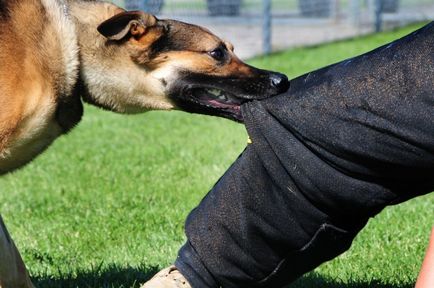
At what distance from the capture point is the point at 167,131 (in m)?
8.49

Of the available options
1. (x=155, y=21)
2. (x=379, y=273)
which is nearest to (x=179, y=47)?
(x=155, y=21)

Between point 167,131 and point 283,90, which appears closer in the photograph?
point 283,90

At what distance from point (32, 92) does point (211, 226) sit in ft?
3.25

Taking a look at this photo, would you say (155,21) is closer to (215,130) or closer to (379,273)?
(379,273)

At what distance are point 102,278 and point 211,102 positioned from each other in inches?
40.2

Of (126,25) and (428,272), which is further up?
(126,25)

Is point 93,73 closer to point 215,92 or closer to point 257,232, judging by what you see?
point 215,92

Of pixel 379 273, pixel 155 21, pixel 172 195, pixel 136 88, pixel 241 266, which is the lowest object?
pixel 172 195

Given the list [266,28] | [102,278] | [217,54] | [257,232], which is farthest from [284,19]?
[257,232]

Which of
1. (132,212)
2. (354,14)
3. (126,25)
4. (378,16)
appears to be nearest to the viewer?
(126,25)

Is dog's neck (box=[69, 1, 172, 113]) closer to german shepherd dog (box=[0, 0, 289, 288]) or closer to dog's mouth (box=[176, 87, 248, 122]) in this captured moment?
german shepherd dog (box=[0, 0, 289, 288])

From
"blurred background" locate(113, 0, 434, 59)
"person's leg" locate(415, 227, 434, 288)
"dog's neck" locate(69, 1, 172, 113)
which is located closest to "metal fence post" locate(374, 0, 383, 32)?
"blurred background" locate(113, 0, 434, 59)

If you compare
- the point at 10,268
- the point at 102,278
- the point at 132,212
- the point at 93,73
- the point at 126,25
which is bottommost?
the point at 132,212

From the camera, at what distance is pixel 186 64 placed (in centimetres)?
432
